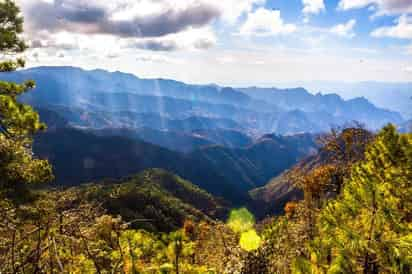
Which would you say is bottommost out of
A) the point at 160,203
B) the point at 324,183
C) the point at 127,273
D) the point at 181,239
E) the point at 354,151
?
the point at 160,203

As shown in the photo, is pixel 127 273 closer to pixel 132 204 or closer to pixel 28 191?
pixel 28 191

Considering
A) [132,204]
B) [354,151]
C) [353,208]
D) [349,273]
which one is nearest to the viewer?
[349,273]

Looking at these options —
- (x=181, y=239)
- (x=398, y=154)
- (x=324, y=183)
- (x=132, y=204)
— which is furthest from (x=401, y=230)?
(x=132, y=204)

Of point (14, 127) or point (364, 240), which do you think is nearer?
point (364, 240)

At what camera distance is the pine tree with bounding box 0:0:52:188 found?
19344 millimetres

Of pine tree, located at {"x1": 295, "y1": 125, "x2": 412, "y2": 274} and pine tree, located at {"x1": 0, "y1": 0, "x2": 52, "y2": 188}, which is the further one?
pine tree, located at {"x1": 0, "y1": 0, "x2": 52, "y2": 188}

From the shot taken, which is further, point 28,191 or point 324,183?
point 324,183

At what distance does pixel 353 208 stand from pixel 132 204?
509 feet

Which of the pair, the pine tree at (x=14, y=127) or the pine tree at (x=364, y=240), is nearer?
the pine tree at (x=364, y=240)

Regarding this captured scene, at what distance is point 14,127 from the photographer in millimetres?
20094

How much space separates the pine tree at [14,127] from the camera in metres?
19.3

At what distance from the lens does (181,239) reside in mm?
8633

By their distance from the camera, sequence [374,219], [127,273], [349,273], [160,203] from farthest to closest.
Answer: [160,203] < [374,219] < [349,273] < [127,273]

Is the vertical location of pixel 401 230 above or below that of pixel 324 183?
above
